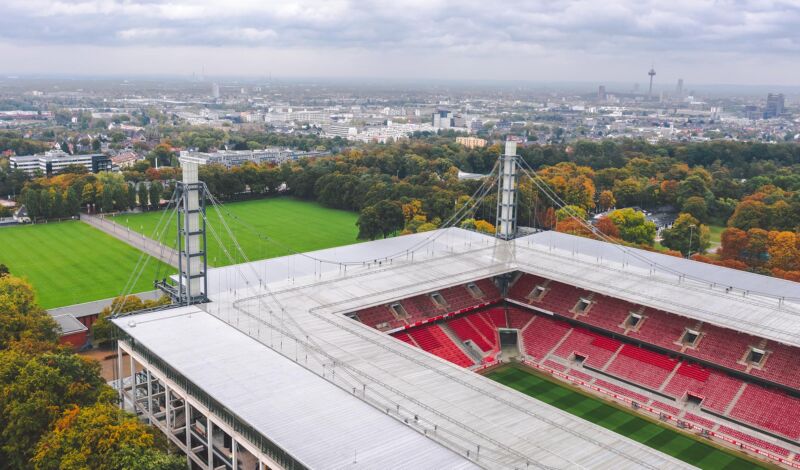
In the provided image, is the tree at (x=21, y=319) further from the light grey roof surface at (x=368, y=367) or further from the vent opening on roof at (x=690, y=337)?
the vent opening on roof at (x=690, y=337)

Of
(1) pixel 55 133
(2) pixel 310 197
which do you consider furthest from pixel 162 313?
(1) pixel 55 133

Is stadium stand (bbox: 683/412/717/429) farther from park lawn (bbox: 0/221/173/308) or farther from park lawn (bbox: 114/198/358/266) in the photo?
park lawn (bbox: 114/198/358/266)

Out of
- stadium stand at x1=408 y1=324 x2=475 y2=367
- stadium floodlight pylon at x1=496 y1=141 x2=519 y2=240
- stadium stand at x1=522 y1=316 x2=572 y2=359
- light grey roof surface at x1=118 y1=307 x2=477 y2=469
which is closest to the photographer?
light grey roof surface at x1=118 y1=307 x2=477 y2=469

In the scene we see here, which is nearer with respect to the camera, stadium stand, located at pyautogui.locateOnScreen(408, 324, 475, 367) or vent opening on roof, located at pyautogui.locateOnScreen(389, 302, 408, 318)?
stadium stand, located at pyautogui.locateOnScreen(408, 324, 475, 367)

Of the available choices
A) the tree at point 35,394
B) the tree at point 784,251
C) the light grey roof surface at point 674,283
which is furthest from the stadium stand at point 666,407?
the tree at point 35,394

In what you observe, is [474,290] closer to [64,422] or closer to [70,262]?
[64,422]

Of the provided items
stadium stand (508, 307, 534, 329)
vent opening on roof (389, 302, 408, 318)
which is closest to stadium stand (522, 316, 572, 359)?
stadium stand (508, 307, 534, 329)
